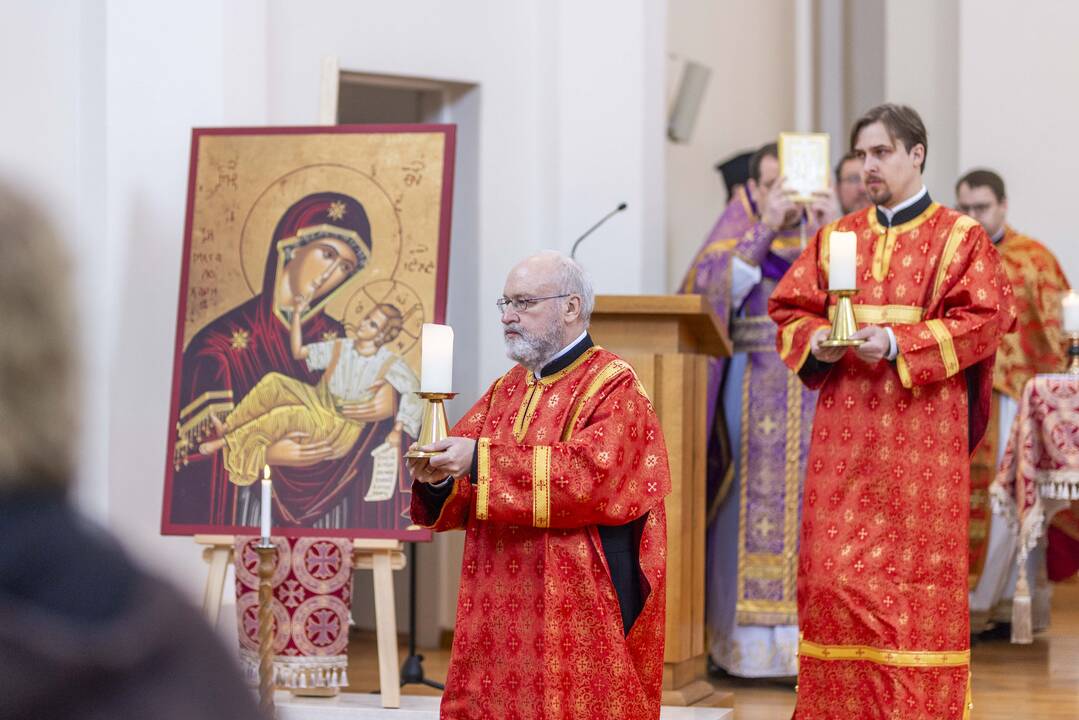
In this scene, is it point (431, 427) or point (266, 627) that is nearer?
point (431, 427)

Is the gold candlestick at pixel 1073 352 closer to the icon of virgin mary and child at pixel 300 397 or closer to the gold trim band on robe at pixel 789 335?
the gold trim band on robe at pixel 789 335

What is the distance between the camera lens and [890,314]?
16.6 feet

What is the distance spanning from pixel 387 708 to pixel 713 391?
2161mm

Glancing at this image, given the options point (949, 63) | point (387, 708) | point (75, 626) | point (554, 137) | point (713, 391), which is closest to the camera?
point (75, 626)

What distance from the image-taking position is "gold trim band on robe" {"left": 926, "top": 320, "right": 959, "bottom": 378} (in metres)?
4.88

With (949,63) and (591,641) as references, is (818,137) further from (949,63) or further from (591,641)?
(949,63)

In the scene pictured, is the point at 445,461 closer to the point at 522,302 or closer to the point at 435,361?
the point at 435,361

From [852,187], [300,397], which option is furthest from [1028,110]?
[300,397]

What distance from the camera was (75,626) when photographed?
1188 mm

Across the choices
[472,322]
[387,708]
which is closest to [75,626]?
[387,708]

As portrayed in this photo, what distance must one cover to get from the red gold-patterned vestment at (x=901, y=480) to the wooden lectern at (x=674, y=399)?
95cm

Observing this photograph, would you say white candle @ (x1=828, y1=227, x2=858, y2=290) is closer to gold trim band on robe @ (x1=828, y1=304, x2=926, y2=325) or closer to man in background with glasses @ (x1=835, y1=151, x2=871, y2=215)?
gold trim band on robe @ (x1=828, y1=304, x2=926, y2=325)

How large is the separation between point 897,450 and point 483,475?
158cm

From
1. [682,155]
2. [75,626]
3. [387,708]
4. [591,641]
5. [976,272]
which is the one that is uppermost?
[682,155]
